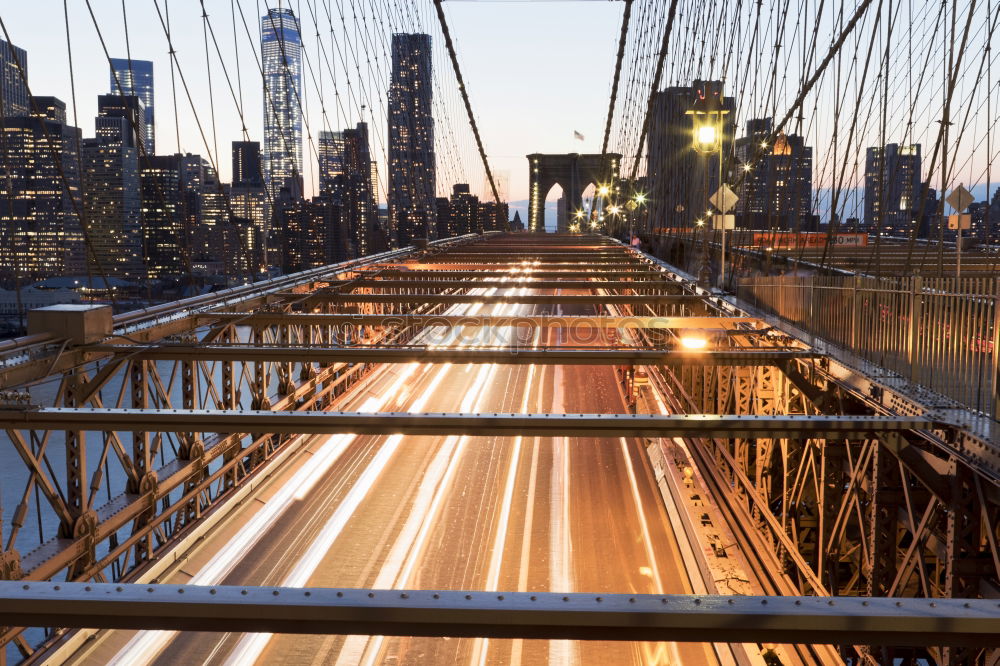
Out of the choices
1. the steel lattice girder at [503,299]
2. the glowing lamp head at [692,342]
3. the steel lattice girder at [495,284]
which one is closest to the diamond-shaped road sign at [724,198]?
the steel lattice girder at [495,284]

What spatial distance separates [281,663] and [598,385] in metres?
20.0

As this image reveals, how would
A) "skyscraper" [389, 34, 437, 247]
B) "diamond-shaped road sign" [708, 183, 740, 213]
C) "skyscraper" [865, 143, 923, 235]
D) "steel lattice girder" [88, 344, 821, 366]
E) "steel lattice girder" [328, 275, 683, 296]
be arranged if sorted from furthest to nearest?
"skyscraper" [389, 34, 437, 247] < "steel lattice girder" [328, 275, 683, 296] < "diamond-shaped road sign" [708, 183, 740, 213] < "skyscraper" [865, 143, 923, 235] < "steel lattice girder" [88, 344, 821, 366]

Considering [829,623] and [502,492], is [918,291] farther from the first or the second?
[502,492]

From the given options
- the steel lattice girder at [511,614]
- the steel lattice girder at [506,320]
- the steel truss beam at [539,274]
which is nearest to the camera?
the steel lattice girder at [511,614]

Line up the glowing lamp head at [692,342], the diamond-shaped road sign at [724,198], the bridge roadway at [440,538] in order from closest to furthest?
the bridge roadway at [440,538]
the glowing lamp head at [692,342]
the diamond-shaped road sign at [724,198]

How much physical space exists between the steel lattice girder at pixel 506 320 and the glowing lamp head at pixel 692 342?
54 cm

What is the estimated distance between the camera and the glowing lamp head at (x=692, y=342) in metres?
10.7

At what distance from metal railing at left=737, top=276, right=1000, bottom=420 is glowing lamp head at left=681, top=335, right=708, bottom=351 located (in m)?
1.60

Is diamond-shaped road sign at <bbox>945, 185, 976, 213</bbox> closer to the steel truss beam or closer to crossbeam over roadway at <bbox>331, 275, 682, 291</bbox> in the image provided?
crossbeam over roadway at <bbox>331, 275, 682, 291</bbox>

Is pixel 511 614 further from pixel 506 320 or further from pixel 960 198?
pixel 960 198

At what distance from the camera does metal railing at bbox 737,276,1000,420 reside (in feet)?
19.0

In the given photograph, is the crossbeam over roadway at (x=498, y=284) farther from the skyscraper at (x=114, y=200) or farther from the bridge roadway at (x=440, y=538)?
the skyscraper at (x=114, y=200)

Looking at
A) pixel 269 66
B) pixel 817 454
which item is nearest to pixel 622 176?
pixel 269 66

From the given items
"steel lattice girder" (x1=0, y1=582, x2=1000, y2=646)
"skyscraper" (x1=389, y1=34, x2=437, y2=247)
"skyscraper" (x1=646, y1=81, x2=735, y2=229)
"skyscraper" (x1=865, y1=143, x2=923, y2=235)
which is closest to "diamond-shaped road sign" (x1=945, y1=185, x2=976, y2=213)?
"skyscraper" (x1=865, y1=143, x2=923, y2=235)
